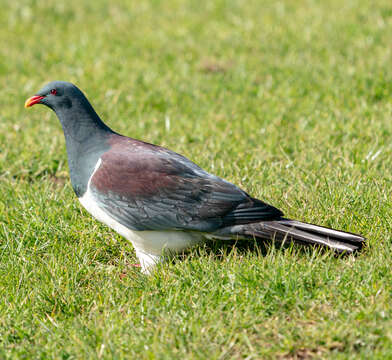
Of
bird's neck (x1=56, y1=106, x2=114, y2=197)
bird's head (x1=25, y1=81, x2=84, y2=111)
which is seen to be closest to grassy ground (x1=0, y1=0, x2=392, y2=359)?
bird's neck (x1=56, y1=106, x2=114, y2=197)

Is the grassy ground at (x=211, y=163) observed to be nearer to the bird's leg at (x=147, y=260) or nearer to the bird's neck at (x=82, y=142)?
the bird's leg at (x=147, y=260)

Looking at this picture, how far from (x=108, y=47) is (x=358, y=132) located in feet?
13.1

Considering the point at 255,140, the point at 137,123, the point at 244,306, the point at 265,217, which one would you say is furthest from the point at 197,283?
the point at 137,123

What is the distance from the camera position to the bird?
156 inches

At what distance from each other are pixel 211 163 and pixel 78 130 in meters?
1.45

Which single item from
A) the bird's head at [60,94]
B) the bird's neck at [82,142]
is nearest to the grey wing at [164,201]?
the bird's neck at [82,142]

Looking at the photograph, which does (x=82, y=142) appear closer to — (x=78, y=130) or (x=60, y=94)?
(x=78, y=130)

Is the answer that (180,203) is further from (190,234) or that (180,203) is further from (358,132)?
Answer: (358,132)

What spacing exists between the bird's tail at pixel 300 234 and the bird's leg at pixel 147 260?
0.52 meters

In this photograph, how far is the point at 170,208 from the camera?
398cm

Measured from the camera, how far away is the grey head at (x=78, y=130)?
4.18 metres

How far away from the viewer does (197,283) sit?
3688mm

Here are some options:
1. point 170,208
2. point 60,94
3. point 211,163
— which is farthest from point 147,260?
point 211,163

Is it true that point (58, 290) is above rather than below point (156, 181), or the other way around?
below
